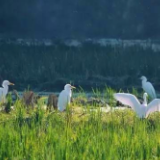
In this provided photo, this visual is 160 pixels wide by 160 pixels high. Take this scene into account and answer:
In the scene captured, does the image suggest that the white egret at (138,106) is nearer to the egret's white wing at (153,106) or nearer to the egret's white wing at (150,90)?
the egret's white wing at (153,106)

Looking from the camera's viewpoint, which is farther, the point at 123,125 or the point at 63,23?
the point at 63,23

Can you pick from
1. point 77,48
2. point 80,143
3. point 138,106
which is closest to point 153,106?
point 138,106

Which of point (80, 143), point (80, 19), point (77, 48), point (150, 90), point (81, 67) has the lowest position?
point (80, 143)

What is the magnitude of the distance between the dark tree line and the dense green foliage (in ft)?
4.00

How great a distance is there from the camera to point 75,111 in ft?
34.5

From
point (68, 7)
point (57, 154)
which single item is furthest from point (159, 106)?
point (68, 7)

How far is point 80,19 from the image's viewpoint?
28.6m

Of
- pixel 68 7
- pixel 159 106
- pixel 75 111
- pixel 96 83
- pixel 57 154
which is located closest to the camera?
pixel 57 154

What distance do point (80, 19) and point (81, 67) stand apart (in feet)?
11.1

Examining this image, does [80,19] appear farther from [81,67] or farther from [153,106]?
[153,106]

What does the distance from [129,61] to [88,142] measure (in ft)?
63.3

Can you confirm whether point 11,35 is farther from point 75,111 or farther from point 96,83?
point 75,111

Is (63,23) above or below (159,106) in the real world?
above

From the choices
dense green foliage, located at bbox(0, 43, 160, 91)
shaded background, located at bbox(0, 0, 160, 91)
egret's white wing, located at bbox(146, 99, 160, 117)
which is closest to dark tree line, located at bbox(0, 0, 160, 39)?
shaded background, located at bbox(0, 0, 160, 91)
